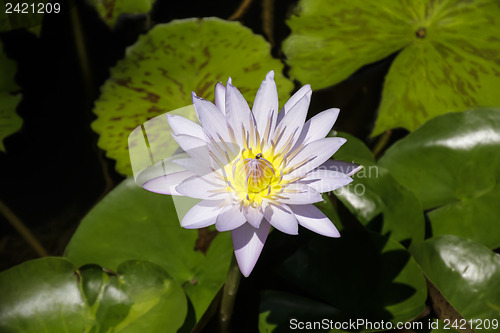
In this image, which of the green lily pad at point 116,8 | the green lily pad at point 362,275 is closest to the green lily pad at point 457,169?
the green lily pad at point 362,275

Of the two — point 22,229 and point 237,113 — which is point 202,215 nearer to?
point 237,113

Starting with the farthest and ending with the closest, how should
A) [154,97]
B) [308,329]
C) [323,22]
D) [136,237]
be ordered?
[323,22] → [154,97] → [136,237] → [308,329]

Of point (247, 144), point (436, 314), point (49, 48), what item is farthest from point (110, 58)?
point (436, 314)

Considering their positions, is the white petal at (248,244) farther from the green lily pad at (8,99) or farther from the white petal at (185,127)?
the green lily pad at (8,99)

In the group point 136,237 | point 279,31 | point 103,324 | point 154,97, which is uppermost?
point 279,31

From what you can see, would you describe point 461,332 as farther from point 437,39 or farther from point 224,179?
point 437,39
